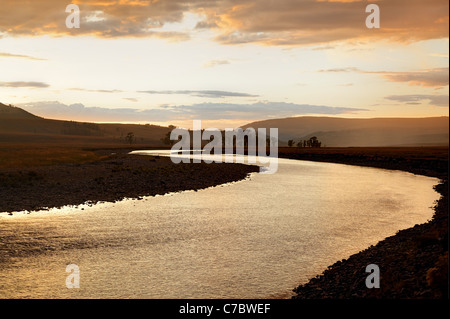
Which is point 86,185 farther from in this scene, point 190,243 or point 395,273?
point 395,273

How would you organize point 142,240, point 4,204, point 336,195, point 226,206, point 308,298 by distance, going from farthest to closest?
point 336,195, point 226,206, point 4,204, point 142,240, point 308,298

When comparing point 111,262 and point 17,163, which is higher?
point 17,163

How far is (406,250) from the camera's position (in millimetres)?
16031

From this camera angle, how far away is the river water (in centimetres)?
1412

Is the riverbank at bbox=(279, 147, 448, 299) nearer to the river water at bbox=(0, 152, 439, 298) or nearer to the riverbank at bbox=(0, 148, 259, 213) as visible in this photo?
the river water at bbox=(0, 152, 439, 298)

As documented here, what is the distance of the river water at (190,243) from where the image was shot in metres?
14.1

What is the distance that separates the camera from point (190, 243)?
66.0ft

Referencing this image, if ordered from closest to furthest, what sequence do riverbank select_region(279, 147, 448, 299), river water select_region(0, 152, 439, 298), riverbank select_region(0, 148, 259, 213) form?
riverbank select_region(279, 147, 448, 299) → river water select_region(0, 152, 439, 298) → riverbank select_region(0, 148, 259, 213)

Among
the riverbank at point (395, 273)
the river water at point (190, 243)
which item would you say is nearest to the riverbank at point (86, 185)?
the river water at point (190, 243)

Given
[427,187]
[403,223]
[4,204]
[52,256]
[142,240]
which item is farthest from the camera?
[427,187]

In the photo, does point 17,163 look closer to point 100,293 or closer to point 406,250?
point 100,293

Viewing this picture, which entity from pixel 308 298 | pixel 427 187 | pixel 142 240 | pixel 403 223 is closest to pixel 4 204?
pixel 142 240

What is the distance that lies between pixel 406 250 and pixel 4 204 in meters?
26.5

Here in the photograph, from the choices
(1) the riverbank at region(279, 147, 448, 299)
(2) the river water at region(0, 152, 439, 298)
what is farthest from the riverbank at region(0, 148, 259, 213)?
(1) the riverbank at region(279, 147, 448, 299)
